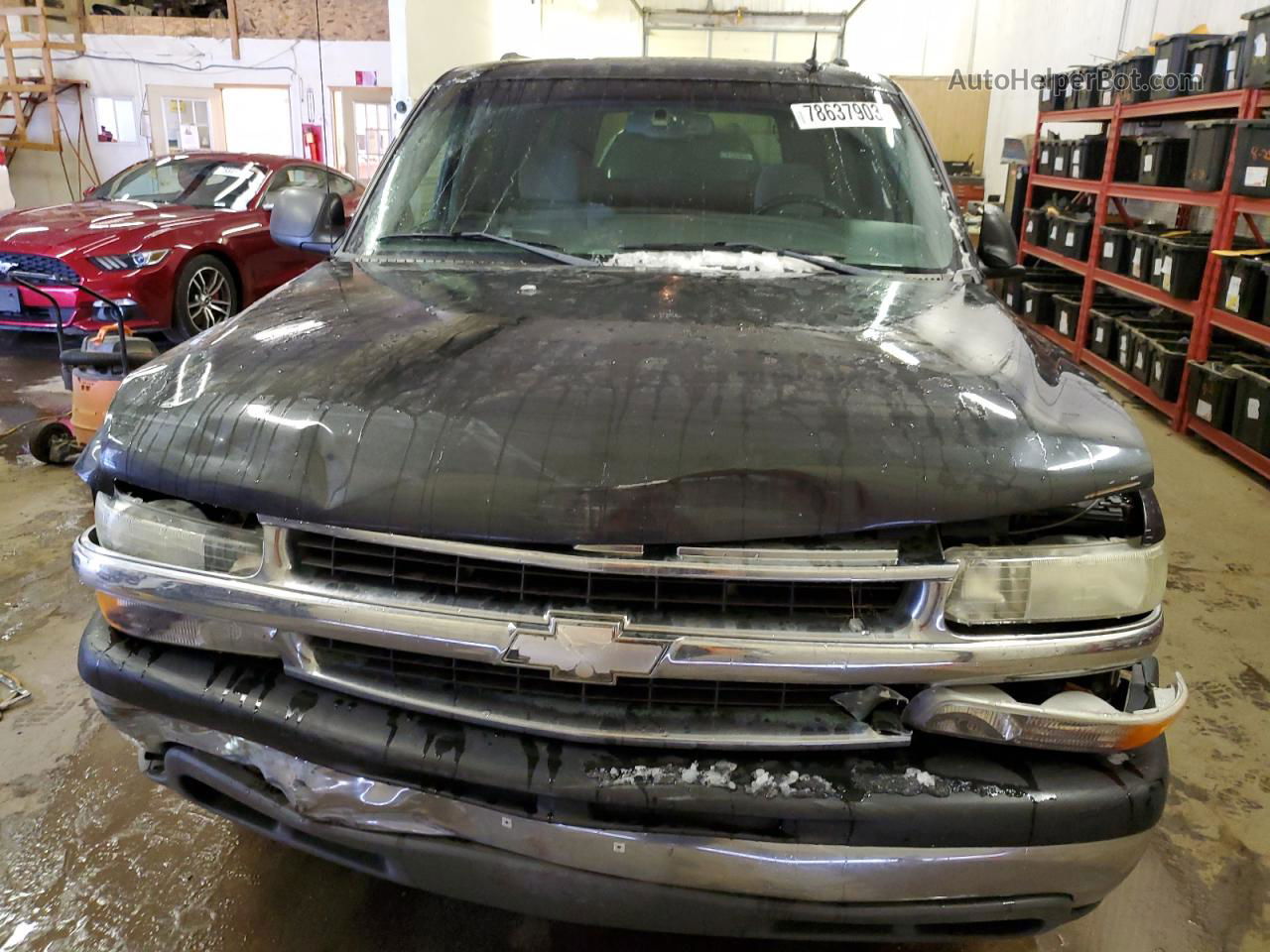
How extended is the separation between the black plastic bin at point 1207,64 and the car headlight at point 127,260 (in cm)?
691

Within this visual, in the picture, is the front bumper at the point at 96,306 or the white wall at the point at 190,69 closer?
the front bumper at the point at 96,306

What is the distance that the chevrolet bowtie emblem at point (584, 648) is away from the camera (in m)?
1.35

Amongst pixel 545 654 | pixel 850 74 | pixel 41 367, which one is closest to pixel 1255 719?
pixel 850 74

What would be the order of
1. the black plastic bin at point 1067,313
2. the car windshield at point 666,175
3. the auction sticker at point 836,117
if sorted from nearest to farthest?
1. the car windshield at point 666,175
2. the auction sticker at point 836,117
3. the black plastic bin at point 1067,313

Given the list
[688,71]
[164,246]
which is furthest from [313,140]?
[688,71]

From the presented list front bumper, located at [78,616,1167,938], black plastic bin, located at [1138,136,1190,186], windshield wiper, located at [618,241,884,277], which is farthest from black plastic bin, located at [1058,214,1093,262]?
front bumper, located at [78,616,1167,938]

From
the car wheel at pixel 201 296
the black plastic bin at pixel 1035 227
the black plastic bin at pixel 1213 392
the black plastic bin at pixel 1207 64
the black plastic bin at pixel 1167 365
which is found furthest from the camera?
the black plastic bin at pixel 1035 227

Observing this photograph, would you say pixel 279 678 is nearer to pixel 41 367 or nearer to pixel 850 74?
pixel 850 74

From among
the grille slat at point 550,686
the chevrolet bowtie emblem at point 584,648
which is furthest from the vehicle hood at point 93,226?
the chevrolet bowtie emblem at point 584,648

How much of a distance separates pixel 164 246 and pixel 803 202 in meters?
5.69

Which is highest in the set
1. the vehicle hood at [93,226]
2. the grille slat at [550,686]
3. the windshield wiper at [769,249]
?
the windshield wiper at [769,249]

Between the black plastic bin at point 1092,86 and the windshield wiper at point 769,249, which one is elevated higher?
the black plastic bin at point 1092,86

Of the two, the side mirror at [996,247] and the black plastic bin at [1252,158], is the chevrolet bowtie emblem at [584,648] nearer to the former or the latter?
the side mirror at [996,247]

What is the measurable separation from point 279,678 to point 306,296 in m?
0.90
